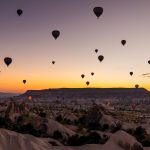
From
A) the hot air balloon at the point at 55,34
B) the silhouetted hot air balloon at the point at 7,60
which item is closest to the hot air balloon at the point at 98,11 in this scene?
the hot air balloon at the point at 55,34

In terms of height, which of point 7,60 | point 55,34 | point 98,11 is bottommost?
point 7,60

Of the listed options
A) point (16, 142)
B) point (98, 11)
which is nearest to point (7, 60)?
point (98, 11)

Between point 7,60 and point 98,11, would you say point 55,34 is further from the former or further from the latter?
point 7,60

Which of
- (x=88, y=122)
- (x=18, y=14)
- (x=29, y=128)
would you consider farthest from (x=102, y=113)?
(x=18, y=14)

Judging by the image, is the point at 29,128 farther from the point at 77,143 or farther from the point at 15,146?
the point at 15,146

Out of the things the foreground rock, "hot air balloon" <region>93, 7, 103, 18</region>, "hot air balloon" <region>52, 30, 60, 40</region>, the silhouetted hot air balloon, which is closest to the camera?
the foreground rock

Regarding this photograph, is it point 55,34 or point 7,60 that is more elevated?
point 55,34

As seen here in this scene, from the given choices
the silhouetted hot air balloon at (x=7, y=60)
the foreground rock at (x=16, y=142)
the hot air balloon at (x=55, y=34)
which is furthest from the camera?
the silhouetted hot air balloon at (x=7, y=60)

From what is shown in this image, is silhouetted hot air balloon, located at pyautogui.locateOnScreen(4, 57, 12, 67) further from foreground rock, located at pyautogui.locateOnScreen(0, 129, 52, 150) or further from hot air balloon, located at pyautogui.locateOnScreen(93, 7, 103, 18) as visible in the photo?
foreground rock, located at pyautogui.locateOnScreen(0, 129, 52, 150)

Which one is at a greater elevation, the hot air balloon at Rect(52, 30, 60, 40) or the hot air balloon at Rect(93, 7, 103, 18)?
the hot air balloon at Rect(93, 7, 103, 18)

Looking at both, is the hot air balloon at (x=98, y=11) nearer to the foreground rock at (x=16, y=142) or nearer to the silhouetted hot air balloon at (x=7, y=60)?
the silhouetted hot air balloon at (x=7, y=60)

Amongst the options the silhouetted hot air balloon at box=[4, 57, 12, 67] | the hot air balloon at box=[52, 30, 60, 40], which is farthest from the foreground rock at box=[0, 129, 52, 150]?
the hot air balloon at box=[52, 30, 60, 40]
